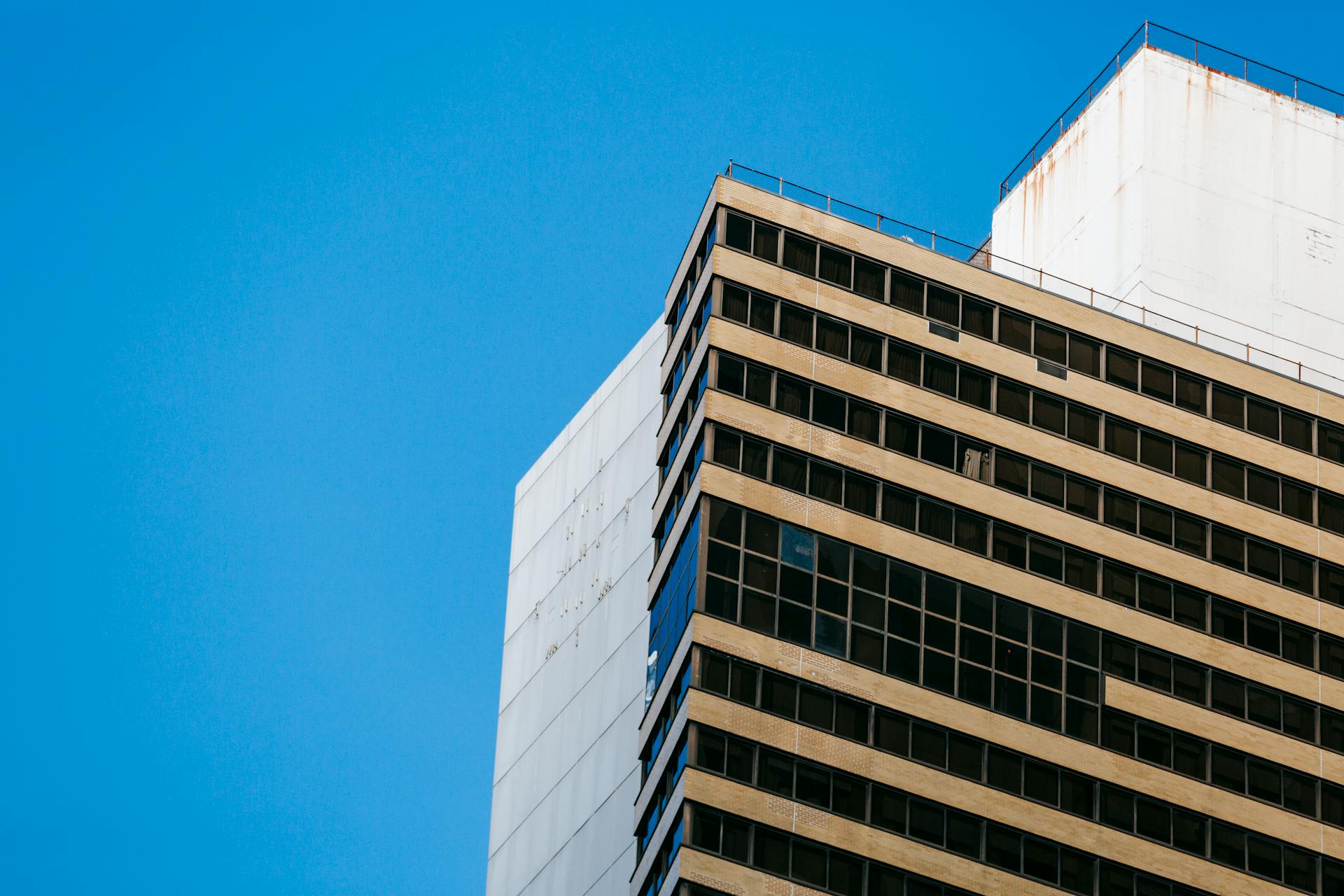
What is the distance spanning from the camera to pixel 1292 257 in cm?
11188

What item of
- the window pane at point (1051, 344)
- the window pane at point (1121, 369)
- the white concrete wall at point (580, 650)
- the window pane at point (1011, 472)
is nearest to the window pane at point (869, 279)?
the window pane at point (1051, 344)

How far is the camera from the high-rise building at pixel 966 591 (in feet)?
288

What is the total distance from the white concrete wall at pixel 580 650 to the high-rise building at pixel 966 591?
2.63 meters

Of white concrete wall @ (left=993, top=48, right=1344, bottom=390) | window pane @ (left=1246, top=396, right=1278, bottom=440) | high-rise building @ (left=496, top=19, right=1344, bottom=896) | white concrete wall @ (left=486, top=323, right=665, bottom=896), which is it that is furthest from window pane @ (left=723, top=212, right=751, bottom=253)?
window pane @ (left=1246, top=396, right=1278, bottom=440)

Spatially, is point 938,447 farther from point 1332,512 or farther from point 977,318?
point 1332,512

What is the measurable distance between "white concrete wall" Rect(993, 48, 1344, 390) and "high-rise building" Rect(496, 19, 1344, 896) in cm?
422

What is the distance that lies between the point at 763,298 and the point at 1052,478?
12328 mm

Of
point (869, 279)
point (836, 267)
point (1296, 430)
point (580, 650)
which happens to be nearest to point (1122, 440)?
point (1296, 430)

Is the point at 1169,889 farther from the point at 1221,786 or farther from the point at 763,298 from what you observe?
the point at 763,298

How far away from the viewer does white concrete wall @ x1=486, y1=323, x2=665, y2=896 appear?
334 feet

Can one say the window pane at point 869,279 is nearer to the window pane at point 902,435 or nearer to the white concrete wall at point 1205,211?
the window pane at point 902,435

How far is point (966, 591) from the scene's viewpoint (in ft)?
305

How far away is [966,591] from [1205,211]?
26188 millimetres

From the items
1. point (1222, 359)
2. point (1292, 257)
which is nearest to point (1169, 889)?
point (1222, 359)
